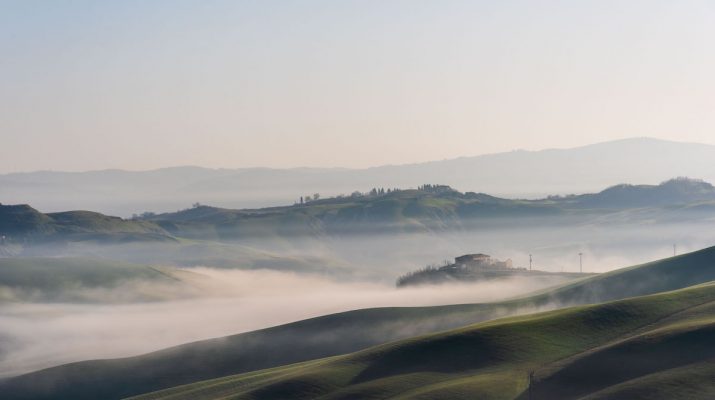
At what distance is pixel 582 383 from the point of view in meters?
110

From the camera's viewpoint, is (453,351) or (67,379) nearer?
(453,351)

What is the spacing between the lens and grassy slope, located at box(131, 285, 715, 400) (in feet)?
359

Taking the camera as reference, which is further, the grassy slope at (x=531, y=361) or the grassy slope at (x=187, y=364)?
the grassy slope at (x=187, y=364)

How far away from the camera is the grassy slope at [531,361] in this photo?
109 meters

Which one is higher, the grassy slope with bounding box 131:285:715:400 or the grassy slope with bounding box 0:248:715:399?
the grassy slope with bounding box 131:285:715:400

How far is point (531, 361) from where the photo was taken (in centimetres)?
12531

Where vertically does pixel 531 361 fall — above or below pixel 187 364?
above

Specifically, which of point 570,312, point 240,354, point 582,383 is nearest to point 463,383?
point 582,383

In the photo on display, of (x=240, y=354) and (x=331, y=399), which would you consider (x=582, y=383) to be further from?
(x=240, y=354)

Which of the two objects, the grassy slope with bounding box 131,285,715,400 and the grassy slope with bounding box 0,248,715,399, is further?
the grassy slope with bounding box 0,248,715,399

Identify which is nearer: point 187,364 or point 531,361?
point 531,361

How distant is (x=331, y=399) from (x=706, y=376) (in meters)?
37.7

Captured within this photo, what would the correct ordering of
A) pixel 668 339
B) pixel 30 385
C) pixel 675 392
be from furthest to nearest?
pixel 30 385, pixel 668 339, pixel 675 392

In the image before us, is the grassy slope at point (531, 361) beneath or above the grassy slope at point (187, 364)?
above
